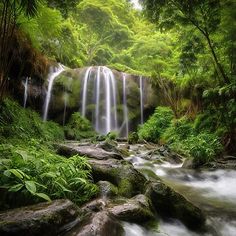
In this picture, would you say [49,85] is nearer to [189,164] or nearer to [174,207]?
[189,164]

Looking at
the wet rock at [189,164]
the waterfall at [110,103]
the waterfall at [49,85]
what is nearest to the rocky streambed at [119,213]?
the wet rock at [189,164]

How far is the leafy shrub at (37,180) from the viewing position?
283 cm

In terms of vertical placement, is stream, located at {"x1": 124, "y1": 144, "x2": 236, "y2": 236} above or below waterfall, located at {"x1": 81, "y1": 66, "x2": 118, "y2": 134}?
below

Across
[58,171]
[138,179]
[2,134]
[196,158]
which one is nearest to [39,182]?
[58,171]

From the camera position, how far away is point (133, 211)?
3361 mm

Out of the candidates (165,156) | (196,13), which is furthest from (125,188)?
(196,13)

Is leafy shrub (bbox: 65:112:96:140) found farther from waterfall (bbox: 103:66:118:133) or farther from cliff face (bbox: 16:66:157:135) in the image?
waterfall (bbox: 103:66:118:133)

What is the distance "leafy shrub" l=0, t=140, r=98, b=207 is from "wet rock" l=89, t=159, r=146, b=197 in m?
0.47

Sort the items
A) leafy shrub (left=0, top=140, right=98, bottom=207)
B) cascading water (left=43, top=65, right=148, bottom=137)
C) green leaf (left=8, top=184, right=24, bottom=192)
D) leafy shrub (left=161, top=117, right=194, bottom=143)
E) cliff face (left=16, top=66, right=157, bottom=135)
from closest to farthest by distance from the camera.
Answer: green leaf (left=8, top=184, right=24, bottom=192) < leafy shrub (left=0, top=140, right=98, bottom=207) < leafy shrub (left=161, top=117, right=194, bottom=143) < cliff face (left=16, top=66, right=157, bottom=135) < cascading water (left=43, top=65, right=148, bottom=137)

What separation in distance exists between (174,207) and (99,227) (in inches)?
53.6

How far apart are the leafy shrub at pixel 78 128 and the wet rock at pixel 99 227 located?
404 inches

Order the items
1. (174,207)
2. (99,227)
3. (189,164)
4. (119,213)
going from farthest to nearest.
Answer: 1. (189,164)
2. (174,207)
3. (119,213)
4. (99,227)

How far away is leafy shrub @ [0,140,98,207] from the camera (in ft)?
9.30

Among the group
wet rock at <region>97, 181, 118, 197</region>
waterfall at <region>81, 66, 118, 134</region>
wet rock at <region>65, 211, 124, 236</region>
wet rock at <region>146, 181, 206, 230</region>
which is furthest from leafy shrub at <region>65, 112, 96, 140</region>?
A: wet rock at <region>65, 211, 124, 236</region>
